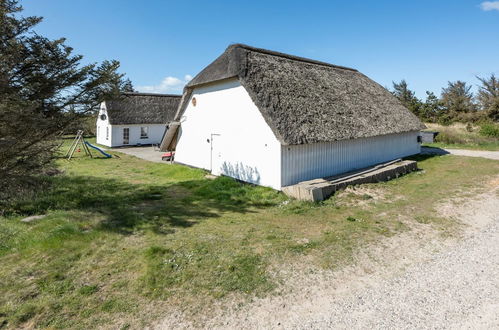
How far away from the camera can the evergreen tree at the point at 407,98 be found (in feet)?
146

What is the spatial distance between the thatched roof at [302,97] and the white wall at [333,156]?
0.56 metres

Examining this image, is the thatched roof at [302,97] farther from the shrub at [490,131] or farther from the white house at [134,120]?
the shrub at [490,131]

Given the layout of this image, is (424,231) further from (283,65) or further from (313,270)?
(283,65)

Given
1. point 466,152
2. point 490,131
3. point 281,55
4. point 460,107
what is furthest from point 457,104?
point 281,55

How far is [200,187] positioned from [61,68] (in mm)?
6390

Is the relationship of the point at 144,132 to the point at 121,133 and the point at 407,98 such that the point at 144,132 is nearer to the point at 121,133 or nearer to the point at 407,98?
the point at 121,133

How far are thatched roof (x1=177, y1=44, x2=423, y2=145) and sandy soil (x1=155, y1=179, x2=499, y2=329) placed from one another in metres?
5.62

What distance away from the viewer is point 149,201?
1038 cm

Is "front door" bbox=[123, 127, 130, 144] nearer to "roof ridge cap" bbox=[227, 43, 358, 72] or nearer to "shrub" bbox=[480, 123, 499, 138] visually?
"roof ridge cap" bbox=[227, 43, 358, 72]

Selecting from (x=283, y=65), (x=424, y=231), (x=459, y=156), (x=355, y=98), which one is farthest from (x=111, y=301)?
(x=459, y=156)

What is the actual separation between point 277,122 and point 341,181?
12.1 ft

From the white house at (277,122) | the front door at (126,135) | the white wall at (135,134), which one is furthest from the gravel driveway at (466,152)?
the front door at (126,135)

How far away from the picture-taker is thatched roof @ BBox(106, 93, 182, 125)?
27.5 meters

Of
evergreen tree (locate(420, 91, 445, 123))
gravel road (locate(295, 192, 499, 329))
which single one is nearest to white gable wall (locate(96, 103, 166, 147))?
gravel road (locate(295, 192, 499, 329))
